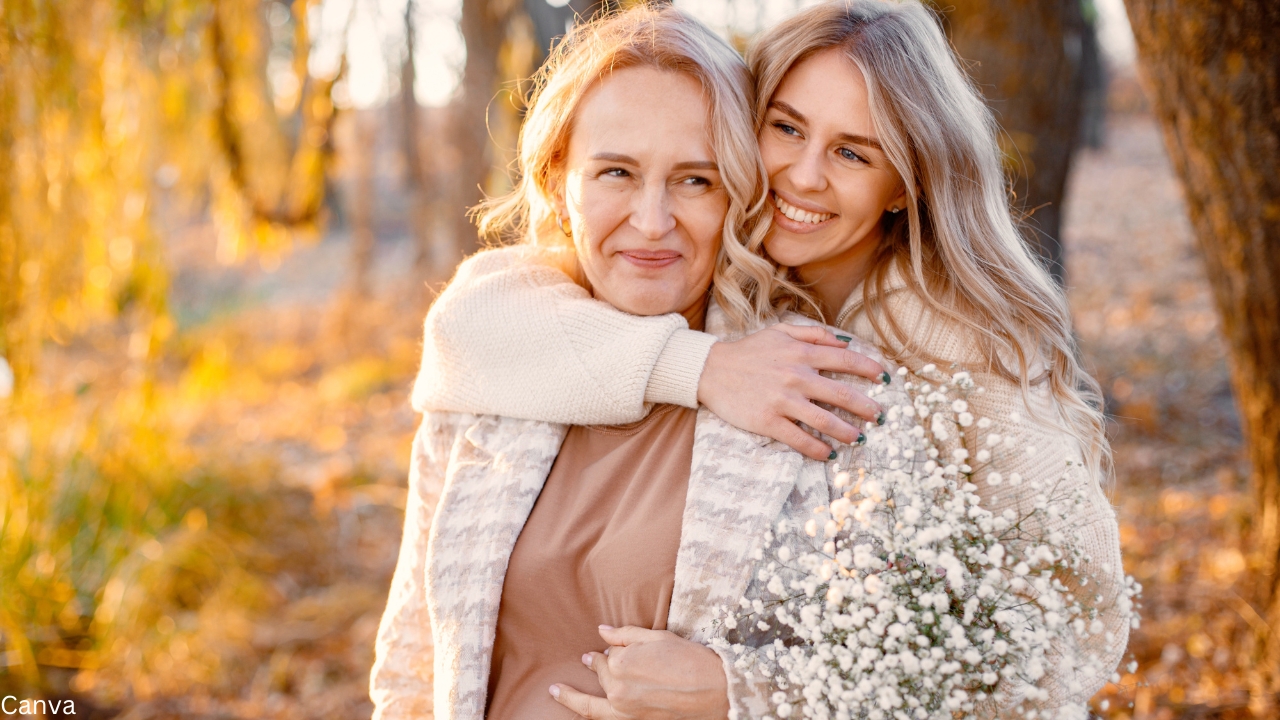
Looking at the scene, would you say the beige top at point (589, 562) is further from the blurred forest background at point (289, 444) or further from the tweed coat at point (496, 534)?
the blurred forest background at point (289, 444)

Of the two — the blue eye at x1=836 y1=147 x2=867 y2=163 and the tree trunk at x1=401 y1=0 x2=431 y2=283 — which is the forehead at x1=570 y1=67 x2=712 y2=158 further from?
the tree trunk at x1=401 y1=0 x2=431 y2=283

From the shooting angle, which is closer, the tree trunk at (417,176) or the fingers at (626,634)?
the fingers at (626,634)

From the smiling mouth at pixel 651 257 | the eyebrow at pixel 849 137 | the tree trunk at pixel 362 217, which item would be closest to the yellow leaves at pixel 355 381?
the tree trunk at pixel 362 217

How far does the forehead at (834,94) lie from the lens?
1831 mm

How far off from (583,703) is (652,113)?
117 cm

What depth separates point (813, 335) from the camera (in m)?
1.83

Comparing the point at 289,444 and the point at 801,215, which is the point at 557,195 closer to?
the point at 801,215

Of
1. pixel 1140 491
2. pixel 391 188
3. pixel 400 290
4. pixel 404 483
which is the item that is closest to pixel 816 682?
pixel 1140 491

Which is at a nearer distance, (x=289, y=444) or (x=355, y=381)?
(x=289, y=444)

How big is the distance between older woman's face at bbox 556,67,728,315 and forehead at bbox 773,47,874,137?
213 millimetres

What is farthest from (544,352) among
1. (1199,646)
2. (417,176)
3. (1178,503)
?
(417,176)

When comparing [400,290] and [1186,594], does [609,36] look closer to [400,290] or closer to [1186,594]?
[1186,594]

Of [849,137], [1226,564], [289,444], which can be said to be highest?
[849,137]

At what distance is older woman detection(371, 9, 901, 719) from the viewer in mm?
1711
